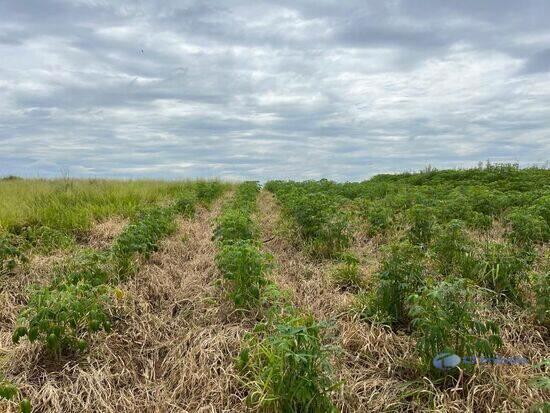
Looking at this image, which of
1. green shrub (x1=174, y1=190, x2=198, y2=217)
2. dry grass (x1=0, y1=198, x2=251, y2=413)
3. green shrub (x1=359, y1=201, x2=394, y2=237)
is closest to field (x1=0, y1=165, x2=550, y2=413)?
dry grass (x1=0, y1=198, x2=251, y2=413)

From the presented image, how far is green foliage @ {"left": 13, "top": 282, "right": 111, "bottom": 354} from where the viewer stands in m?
3.95

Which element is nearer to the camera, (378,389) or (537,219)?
(378,389)

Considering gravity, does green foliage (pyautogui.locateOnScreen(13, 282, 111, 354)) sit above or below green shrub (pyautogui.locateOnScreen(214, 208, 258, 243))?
below

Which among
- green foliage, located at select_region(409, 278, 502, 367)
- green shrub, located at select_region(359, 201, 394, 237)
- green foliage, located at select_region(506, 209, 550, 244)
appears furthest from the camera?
green shrub, located at select_region(359, 201, 394, 237)

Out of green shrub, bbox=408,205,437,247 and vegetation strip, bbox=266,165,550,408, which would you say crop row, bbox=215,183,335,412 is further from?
green shrub, bbox=408,205,437,247

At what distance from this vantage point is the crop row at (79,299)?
13.1 feet

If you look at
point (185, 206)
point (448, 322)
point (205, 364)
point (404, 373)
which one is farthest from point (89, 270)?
point (185, 206)

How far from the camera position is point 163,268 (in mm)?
6867

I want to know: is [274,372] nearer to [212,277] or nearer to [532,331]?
[532,331]

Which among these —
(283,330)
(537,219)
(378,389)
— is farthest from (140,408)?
(537,219)

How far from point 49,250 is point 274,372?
555 centimetres

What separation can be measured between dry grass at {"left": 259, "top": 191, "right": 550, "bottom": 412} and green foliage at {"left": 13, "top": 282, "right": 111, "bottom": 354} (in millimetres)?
2101

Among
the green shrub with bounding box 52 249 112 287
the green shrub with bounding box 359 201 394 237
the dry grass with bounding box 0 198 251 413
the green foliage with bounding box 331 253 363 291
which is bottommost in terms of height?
the dry grass with bounding box 0 198 251 413

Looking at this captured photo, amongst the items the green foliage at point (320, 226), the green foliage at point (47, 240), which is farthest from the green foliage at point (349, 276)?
the green foliage at point (47, 240)
